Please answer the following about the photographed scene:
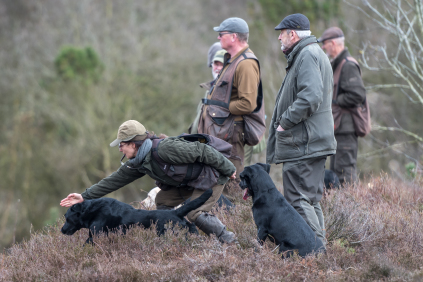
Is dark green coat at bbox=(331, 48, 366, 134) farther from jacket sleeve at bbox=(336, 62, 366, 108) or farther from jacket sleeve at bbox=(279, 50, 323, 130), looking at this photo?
jacket sleeve at bbox=(279, 50, 323, 130)

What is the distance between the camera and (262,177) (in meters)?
4.20

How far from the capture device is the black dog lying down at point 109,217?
464 cm

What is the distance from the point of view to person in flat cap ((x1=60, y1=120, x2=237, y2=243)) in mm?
4633

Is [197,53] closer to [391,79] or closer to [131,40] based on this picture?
[131,40]

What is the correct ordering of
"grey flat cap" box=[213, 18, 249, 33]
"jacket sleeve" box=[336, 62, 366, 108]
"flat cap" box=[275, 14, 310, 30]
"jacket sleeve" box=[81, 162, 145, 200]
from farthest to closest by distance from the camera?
"jacket sleeve" box=[336, 62, 366, 108] < "grey flat cap" box=[213, 18, 249, 33] < "jacket sleeve" box=[81, 162, 145, 200] < "flat cap" box=[275, 14, 310, 30]

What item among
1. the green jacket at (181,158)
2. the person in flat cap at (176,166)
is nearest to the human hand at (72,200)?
the person in flat cap at (176,166)

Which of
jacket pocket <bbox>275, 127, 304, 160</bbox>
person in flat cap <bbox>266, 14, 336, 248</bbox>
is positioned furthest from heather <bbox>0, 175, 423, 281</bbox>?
jacket pocket <bbox>275, 127, 304, 160</bbox>

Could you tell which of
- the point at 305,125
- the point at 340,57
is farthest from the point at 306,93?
the point at 340,57

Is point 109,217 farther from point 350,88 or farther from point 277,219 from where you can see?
point 350,88

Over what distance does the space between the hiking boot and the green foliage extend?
47.7 ft

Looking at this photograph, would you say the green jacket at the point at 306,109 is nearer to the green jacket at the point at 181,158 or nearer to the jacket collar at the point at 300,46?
the jacket collar at the point at 300,46

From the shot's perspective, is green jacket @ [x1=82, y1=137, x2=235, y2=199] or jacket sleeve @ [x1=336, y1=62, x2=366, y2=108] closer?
green jacket @ [x1=82, y1=137, x2=235, y2=199]

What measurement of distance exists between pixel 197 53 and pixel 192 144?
16.6 meters

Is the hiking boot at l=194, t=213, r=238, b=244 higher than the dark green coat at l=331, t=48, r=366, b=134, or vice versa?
the dark green coat at l=331, t=48, r=366, b=134
